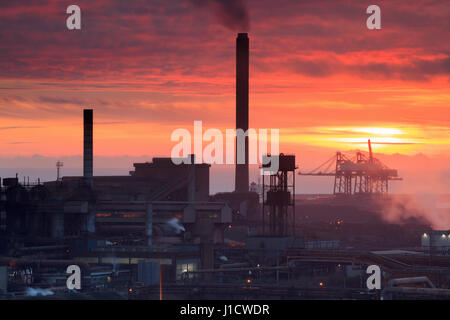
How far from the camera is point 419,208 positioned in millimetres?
180250

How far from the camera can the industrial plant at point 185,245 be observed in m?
56.2

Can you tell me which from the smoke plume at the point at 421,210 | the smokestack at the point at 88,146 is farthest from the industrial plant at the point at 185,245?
the smoke plume at the point at 421,210

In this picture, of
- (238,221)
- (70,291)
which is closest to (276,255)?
(70,291)

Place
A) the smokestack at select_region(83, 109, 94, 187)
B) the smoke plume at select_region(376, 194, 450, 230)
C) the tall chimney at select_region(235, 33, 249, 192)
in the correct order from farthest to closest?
the smoke plume at select_region(376, 194, 450, 230)
the tall chimney at select_region(235, 33, 249, 192)
the smokestack at select_region(83, 109, 94, 187)

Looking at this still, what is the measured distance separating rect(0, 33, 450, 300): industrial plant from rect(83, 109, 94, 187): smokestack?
0.44ft

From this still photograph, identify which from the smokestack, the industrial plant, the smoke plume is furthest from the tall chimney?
the smoke plume

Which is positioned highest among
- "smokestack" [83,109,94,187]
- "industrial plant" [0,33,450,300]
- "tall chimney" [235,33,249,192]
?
"tall chimney" [235,33,249,192]

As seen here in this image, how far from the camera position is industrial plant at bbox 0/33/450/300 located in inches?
2213

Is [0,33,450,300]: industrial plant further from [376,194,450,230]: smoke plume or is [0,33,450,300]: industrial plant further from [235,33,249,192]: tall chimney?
[376,194,450,230]: smoke plume

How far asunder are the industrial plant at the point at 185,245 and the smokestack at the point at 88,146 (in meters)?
0.13

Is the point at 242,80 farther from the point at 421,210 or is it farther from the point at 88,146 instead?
the point at 421,210

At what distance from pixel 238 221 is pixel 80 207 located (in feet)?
101

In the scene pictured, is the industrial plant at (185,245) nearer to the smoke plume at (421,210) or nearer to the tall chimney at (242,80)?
the tall chimney at (242,80)

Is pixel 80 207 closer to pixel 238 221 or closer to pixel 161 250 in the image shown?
pixel 161 250
